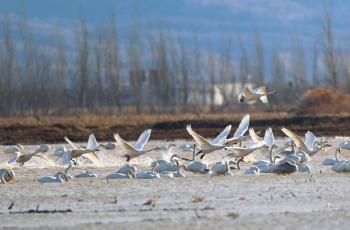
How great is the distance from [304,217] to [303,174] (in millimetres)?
6969

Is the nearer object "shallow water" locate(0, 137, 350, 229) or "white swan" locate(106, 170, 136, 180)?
"shallow water" locate(0, 137, 350, 229)

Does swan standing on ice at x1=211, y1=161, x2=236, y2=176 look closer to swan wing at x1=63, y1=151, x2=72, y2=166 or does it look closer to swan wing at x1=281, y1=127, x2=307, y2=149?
swan wing at x1=281, y1=127, x2=307, y2=149

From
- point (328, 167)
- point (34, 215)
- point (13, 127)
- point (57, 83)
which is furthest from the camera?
point (57, 83)

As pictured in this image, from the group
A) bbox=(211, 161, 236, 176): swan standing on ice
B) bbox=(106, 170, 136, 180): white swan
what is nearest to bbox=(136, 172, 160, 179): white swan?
bbox=(106, 170, 136, 180): white swan

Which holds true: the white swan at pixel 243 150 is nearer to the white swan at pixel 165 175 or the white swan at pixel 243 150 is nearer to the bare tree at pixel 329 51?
the white swan at pixel 165 175

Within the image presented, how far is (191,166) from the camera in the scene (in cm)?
2164

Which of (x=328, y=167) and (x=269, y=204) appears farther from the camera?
(x=328, y=167)

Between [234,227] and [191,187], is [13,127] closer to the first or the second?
[191,187]

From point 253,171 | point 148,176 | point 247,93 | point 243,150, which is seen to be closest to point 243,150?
point 243,150

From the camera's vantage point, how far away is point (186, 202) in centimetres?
1655

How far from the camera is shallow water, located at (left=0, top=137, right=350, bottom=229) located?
14.1m

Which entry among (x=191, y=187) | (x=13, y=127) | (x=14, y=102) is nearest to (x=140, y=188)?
(x=191, y=187)

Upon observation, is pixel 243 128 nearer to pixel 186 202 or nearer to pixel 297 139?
pixel 297 139

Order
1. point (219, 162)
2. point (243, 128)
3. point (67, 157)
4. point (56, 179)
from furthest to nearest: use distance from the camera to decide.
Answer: point (243, 128), point (67, 157), point (219, 162), point (56, 179)
